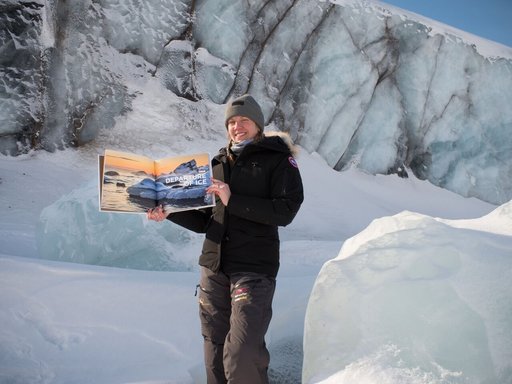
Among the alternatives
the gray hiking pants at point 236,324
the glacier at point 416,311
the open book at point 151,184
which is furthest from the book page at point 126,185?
the glacier at point 416,311

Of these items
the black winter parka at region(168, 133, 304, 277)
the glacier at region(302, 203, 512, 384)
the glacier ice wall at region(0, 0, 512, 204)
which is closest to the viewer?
the glacier at region(302, 203, 512, 384)

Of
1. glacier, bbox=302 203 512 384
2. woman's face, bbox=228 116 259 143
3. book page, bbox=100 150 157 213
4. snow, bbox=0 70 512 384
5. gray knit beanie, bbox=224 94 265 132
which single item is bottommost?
snow, bbox=0 70 512 384

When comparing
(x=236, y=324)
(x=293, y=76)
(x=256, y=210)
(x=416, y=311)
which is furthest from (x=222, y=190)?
(x=293, y=76)

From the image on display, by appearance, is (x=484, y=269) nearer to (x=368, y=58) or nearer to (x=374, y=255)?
(x=374, y=255)

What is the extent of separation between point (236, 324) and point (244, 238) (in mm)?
309

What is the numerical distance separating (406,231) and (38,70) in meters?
7.75

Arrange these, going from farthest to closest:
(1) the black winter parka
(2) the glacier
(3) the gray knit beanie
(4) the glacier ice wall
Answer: (4) the glacier ice wall → (3) the gray knit beanie → (1) the black winter parka → (2) the glacier

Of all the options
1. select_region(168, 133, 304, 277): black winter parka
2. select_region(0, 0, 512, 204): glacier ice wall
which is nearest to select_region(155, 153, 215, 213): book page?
select_region(168, 133, 304, 277): black winter parka

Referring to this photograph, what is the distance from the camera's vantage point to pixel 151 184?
178 centimetres

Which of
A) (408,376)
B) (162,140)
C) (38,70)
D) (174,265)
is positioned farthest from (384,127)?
(408,376)

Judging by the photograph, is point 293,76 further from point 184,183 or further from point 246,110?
point 184,183

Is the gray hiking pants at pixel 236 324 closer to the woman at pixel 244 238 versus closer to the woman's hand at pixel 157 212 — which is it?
the woman at pixel 244 238

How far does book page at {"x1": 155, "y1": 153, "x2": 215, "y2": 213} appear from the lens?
66.4 inches

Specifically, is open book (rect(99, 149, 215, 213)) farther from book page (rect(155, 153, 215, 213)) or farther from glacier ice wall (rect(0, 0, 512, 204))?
glacier ice wall (rect(0, 0, 512, 204))
